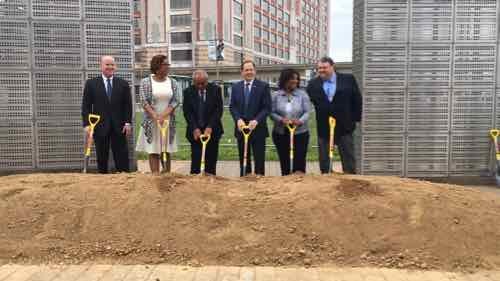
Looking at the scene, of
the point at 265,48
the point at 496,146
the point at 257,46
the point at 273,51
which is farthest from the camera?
the point at 273,51

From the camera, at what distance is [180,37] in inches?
3157

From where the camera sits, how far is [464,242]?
4.97m

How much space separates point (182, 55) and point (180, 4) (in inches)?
303

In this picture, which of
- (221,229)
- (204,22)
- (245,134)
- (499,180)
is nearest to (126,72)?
(245,134)

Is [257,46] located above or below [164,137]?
above

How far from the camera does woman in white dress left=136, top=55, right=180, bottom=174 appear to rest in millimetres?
7164

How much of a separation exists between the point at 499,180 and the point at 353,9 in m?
3.83

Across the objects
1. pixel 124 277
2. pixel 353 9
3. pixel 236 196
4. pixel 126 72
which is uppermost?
pixel 353 9

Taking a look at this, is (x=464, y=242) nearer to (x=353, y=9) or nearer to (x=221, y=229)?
(x=221, y=229)

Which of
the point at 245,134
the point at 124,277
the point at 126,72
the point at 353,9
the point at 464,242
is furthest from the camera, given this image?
the point at 353,9

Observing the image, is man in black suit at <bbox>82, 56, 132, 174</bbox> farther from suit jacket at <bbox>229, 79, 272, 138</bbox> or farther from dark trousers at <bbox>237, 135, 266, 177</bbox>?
dark trousers at <bbox>237, 135, 266, 177</bbox>

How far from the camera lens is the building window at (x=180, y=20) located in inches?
3132

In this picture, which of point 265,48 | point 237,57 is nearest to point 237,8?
point 237,57

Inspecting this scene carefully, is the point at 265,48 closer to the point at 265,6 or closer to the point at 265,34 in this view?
the point at 265,34
